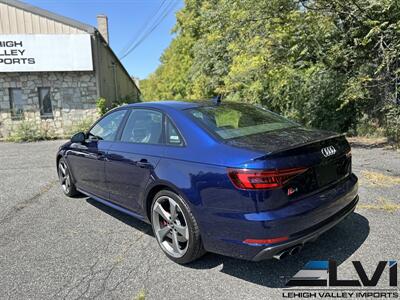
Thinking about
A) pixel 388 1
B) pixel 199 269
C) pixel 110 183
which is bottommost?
pixel 199 269

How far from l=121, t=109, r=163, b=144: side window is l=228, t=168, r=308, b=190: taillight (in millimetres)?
1134

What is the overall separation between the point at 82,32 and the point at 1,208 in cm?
1078

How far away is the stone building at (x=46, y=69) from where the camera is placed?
44.3ft

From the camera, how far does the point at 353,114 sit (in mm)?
10562

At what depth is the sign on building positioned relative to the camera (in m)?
13.4

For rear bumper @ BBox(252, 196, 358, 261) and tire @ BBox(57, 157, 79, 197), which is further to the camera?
tire @ BBox(57, 157, 79, 197)

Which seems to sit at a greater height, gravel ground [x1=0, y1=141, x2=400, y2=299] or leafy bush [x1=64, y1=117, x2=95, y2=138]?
leafy bush [x1=64, y1=117, x2=95, y2=138]

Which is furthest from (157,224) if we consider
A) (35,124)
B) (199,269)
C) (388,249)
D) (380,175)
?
(35,124)

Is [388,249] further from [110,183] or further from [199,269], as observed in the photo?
[110,183]

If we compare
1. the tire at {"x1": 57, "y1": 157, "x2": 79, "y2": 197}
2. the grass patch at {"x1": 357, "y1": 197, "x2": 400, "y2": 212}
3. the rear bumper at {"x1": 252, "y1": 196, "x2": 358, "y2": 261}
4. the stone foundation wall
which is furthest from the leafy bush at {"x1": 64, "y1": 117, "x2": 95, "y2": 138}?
the rear bumper at {"x1": 252, "y1": 196, "x2": 358, "y2": 261}

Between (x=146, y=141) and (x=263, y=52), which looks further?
(x=263, y=52)

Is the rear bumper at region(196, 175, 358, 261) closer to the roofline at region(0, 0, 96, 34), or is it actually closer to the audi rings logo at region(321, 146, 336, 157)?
the audi rings logo at region(321, 146, 336, 157)

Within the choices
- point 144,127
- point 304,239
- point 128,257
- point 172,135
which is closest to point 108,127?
point 144,127

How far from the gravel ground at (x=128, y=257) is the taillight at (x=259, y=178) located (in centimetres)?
92
